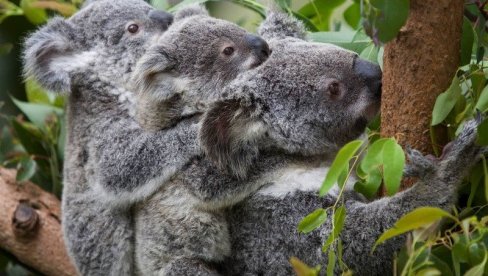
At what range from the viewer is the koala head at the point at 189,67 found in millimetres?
3699

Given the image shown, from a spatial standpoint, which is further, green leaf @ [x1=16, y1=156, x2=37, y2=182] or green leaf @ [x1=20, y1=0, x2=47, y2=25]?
green leaf @ [x1=20, y1=0, x2=47, y2=25]

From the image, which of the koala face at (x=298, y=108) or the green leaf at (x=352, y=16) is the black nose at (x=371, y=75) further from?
the green leaf at (x=352, y=16)

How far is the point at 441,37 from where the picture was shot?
107 inches

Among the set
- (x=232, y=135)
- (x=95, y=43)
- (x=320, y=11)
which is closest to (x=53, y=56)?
(x=95, y=43)

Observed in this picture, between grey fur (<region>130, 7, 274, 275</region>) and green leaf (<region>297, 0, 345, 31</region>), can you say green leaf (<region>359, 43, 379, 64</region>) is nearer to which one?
grey fur (<region>130, 7, 274, 275</region>)

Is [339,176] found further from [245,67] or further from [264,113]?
[245,67]

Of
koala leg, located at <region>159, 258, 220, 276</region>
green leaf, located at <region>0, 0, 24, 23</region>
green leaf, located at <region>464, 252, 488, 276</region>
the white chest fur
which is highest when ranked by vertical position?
green leaf, located at <region>464, 252, 488, 276</region>

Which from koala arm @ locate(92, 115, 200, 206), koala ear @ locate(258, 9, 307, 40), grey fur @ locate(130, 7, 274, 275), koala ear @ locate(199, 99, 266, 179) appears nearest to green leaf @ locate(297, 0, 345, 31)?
koala ear @ locate(258, 9, 307, 40)

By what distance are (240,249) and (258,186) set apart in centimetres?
30

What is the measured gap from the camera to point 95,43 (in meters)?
4.46

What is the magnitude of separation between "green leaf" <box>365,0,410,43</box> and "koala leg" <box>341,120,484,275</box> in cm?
54

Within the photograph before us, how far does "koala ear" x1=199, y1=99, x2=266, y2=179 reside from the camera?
318 centimetres

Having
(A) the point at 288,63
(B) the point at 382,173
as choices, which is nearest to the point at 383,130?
(B) the point at 382,173

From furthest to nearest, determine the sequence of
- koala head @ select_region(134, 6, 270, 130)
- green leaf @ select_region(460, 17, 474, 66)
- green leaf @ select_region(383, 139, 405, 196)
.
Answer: koala head @ select_region(134, 6, 270, 130), green leaf @ select_region(460, 17, 474, 66), green leaf @ select_region(383, 139, 405, 196)
